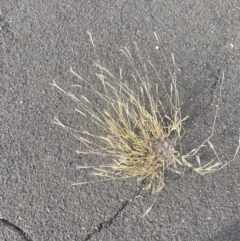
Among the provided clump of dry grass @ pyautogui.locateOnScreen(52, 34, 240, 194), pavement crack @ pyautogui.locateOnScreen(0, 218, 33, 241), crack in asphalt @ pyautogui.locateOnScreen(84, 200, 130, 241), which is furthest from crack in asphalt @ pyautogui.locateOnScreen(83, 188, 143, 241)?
pavement crack @ pyautogui.locateOnScreen(0, 218, 33, 241)

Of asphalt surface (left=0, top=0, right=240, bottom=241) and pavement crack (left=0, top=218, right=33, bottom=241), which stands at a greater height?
asphalt surface (left=0, top=0, right=240, bottom=241)

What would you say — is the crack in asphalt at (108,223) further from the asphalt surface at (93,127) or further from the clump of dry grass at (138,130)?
the clump of dry grass at (138,130)

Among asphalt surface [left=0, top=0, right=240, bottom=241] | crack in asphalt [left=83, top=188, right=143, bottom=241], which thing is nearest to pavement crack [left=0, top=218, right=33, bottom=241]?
asphalt surface [left=0, top=0, right=240, bottom=241]

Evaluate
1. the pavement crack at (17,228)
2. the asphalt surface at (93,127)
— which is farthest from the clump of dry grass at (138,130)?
the pavement crack at (17,228)

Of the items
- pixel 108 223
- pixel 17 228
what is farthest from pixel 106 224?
pixel 17 228

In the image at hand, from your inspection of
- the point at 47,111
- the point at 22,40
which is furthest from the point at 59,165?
the point at 22,40

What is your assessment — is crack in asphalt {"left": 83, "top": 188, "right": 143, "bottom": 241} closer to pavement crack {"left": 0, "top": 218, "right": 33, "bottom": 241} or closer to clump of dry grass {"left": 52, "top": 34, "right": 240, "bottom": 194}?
clump of dry grass {"left": 52, "top": 34, "right": 240, "bottom": 194}

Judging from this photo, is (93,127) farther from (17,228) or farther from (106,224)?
(17,228)
